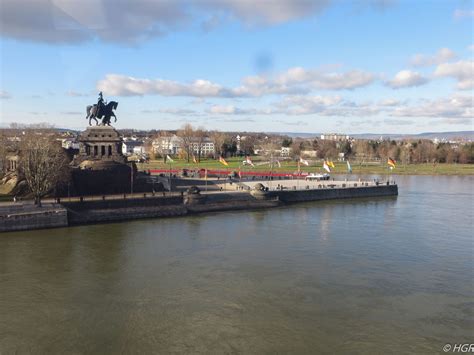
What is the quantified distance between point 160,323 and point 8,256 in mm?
11458

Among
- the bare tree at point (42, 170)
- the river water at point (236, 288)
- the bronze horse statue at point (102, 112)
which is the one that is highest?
the bronze horse statue at point (102, 112)

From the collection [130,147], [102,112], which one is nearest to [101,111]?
[102,112]

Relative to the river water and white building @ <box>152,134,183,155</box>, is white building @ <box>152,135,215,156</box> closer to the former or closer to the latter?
white building @ <box>152,134,183,155</box>

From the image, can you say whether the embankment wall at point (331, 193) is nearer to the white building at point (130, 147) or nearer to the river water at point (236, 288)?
the river water at point (236, 288)

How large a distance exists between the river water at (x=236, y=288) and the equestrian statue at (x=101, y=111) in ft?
50.9

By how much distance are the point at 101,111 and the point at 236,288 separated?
2924 cm

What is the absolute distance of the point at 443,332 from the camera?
571 inches

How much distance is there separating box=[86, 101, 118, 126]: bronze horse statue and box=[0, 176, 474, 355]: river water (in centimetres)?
1551

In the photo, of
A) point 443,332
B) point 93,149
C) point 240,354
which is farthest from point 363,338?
point 93,149

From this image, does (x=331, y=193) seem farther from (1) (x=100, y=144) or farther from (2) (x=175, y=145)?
(2) (x=175, y=145)

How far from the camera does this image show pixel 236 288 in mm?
18297

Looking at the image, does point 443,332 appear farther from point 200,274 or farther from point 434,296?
point 200,274

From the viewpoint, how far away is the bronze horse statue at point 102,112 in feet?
137

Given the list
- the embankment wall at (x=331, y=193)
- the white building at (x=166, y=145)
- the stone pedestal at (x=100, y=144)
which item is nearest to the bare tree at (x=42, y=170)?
the stone pedestal at (x=100, y=144)
